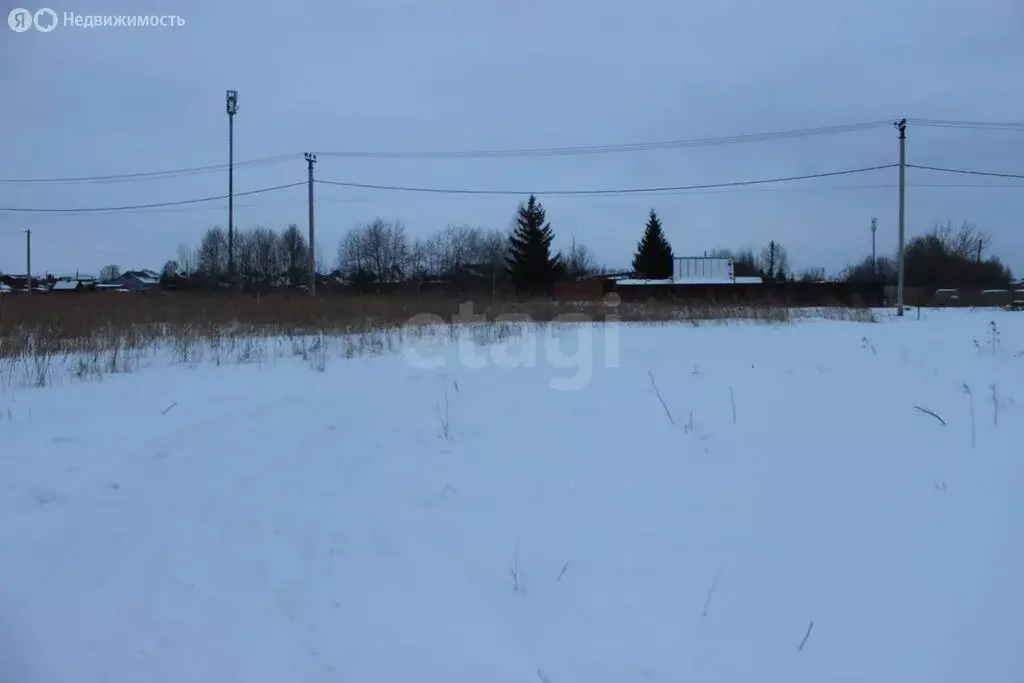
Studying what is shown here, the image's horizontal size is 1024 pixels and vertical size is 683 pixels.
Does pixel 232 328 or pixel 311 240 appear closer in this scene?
pixel 232 328

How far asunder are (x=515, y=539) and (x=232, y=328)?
432 inches

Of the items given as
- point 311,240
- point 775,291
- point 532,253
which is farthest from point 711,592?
point 532,253

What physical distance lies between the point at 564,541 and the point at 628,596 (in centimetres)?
49

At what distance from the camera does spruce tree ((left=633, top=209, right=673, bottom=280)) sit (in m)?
47.5

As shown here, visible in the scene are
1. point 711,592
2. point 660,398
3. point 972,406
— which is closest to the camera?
point 711,592

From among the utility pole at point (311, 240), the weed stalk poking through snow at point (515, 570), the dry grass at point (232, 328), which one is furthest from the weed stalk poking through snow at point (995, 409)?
the utility pole at point (311, 240)

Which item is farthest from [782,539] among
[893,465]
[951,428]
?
[951,428]

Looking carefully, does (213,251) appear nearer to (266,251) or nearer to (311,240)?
(266,251)

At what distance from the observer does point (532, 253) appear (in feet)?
139

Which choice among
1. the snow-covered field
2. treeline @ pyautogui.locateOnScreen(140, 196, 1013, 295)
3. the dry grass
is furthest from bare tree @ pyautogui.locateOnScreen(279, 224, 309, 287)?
the snow-covered field

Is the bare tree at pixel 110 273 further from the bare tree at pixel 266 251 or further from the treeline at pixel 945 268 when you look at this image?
the treeline at pixel 945 268

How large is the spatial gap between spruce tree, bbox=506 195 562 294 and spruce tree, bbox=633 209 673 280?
8.69 metres

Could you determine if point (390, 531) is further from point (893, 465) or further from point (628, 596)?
point (893, 465)

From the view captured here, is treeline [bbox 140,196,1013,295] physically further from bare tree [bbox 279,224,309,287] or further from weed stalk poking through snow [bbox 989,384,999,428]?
weed stalk poking through snow [bbox 989,384,999,428]
